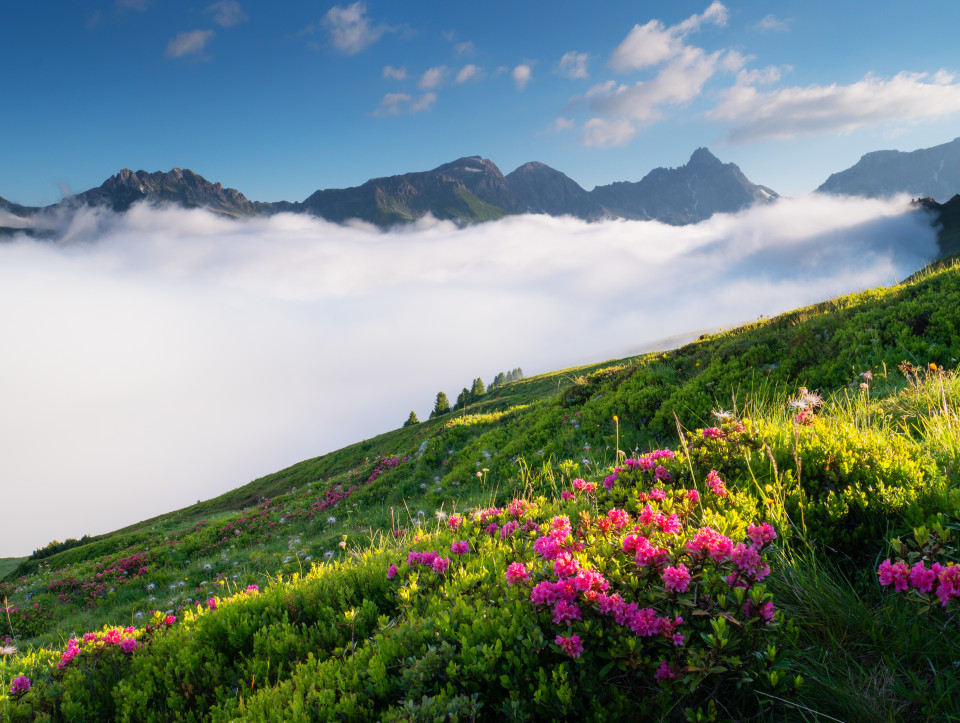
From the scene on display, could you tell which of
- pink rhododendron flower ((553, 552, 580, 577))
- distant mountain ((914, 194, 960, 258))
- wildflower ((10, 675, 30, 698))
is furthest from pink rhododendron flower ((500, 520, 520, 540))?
distant mountain ((914, 194, 960, 258))

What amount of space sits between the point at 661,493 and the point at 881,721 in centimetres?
217

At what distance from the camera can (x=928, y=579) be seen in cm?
240

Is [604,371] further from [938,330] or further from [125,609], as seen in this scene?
[125,609]

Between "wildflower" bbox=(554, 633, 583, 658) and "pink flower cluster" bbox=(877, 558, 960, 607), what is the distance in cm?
180

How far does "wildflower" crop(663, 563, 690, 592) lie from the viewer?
2670mm

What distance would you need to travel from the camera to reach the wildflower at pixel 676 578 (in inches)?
105

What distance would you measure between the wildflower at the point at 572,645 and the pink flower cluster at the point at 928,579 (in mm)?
1799

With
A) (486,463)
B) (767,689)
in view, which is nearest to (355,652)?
(767,689)

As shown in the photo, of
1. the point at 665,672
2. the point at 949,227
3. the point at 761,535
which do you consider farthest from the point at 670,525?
the point at 949,227

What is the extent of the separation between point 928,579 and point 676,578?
4.24 feet

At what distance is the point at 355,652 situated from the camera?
3.50 metres

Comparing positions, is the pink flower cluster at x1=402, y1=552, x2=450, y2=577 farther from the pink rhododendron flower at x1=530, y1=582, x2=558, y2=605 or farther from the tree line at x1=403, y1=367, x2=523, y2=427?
the tree line at x1=403, y1=367, x2=523, y2=427

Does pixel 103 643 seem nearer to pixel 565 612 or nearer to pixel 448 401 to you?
pixel 565 612

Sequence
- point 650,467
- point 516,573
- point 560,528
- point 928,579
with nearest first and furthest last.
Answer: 1. point 928,579
2. point 516,573
3. point 560,528
4. point 650,467
